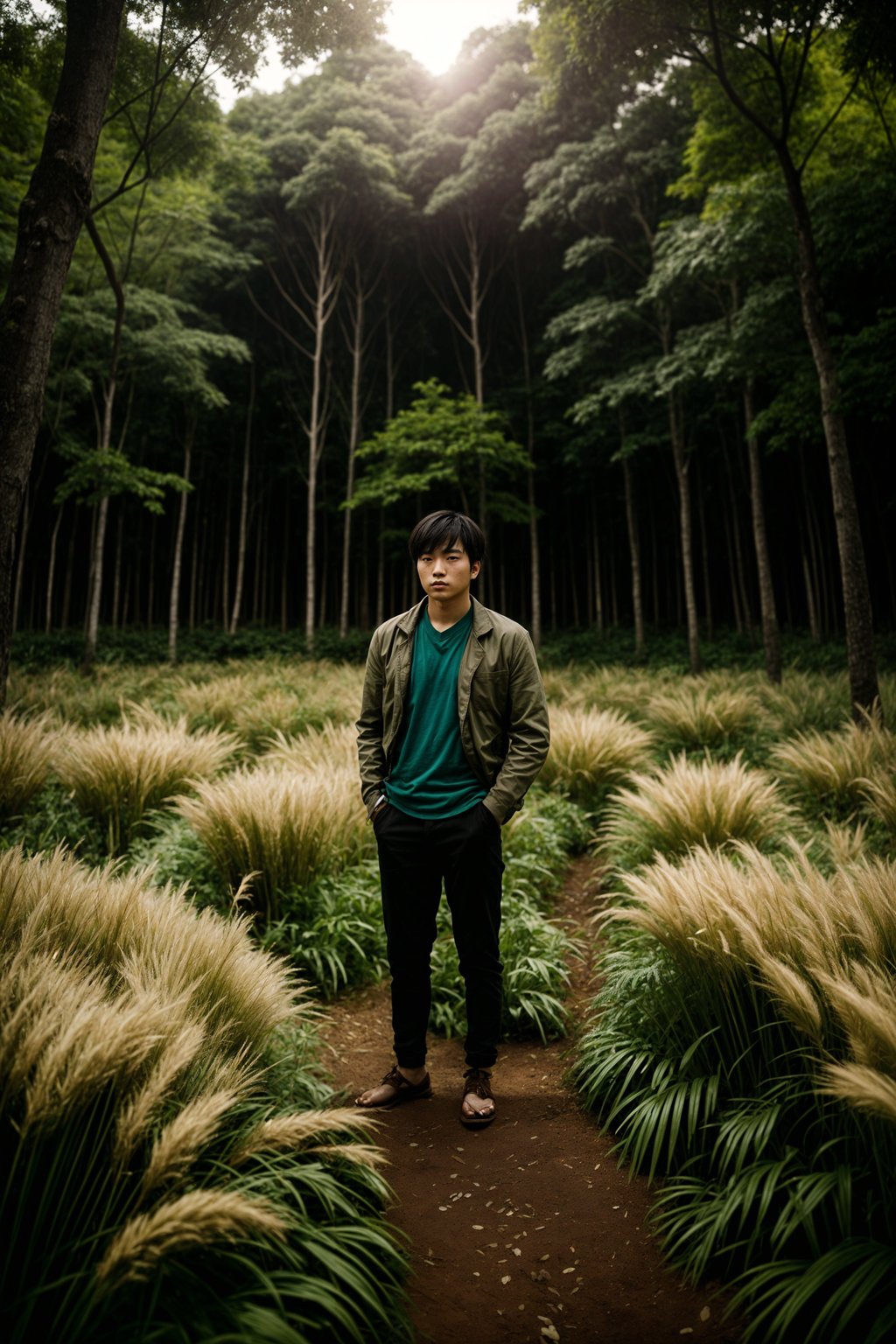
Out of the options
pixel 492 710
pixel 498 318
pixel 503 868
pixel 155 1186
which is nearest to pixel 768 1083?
pixel 503 868

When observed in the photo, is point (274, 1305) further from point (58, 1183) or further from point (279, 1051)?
point (279, 1051)

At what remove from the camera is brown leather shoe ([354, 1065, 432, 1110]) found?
2.62 m

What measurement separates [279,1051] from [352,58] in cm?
2663

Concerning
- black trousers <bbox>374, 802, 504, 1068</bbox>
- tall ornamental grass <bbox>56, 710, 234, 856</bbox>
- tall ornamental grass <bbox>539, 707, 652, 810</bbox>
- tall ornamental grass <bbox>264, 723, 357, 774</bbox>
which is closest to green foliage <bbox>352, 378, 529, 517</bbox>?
tall ornamental grass <bbox>539, 707, 652, 810</bbox>

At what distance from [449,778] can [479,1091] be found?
1.25 m

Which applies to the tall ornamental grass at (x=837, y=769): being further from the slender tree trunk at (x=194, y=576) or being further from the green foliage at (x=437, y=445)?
the slender tree trunk at (x=194, y=576)

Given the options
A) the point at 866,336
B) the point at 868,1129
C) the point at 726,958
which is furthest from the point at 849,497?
the point at 868,1129

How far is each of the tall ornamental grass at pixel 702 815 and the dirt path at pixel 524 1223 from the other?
178 cm

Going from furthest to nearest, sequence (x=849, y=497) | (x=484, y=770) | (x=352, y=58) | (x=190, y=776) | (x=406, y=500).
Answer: (x=406, y=500), (x=352, y=58), (x=849, y=497), (x=190, y=776), (x=484, y=770)

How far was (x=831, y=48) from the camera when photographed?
8.06 m

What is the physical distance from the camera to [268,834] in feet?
12.3

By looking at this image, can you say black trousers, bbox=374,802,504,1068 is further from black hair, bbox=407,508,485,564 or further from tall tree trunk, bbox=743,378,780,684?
tall tree trunk, bbox=743,378,780,684

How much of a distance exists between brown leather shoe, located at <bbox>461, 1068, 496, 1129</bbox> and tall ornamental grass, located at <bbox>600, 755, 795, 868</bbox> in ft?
6.37

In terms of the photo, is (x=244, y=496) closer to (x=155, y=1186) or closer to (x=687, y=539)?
(x=687, y=539)
